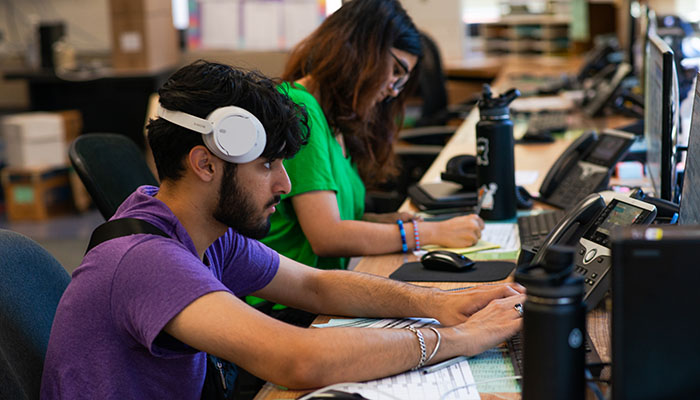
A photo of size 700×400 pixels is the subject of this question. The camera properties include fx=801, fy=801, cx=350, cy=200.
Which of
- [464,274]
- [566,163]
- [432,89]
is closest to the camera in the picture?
[464,274]

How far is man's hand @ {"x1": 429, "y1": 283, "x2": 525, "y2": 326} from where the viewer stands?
131 centimetres

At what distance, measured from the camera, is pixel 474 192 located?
2.18 m

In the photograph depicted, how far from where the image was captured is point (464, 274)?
1.59 meters

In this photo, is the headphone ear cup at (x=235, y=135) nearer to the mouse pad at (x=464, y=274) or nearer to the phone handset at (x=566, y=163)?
the mouse pad at (x=464, y=274)

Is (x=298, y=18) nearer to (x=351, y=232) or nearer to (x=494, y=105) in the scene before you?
(x=494, y=105)

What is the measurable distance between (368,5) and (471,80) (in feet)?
13.0

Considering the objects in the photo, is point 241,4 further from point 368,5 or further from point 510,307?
point 510,307

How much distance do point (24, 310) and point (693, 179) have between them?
1.05 meters

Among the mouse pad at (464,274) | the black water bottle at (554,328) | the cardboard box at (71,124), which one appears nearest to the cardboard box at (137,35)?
the cardboard box at (71,124)

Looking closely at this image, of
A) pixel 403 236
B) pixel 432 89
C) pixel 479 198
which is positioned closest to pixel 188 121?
pixel 403 236

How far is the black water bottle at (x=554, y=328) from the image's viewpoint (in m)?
0.84

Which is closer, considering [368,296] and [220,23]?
[368,296]

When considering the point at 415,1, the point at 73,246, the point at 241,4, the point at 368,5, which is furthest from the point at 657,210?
the point at 241,4

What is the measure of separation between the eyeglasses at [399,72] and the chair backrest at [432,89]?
223 cm
